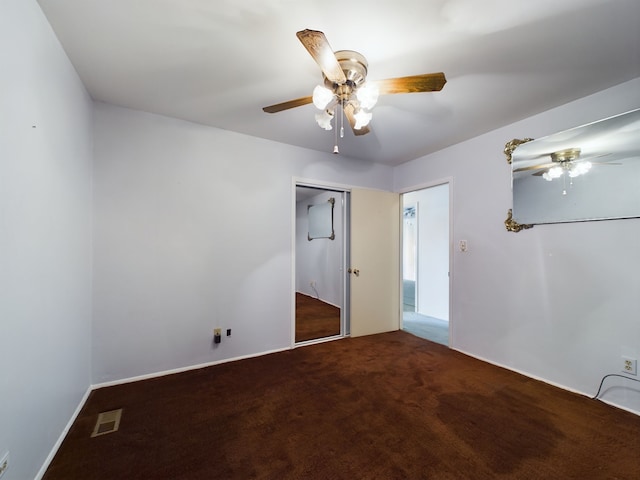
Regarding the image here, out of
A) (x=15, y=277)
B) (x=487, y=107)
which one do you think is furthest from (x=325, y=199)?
(x=15, y=277)

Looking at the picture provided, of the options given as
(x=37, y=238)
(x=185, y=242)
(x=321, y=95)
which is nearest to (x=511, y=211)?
(x=321, y=95)

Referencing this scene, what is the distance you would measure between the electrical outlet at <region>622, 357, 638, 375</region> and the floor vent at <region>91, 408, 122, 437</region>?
3.69 meters

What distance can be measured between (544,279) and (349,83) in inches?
96.8

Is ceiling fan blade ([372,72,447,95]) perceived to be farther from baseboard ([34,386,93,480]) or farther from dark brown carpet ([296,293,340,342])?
dark brown carpet ([296,293,340,342])

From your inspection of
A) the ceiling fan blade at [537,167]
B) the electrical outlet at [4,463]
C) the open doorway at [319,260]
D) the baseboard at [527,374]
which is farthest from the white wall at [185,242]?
the ceiling fan blade at [537,167]

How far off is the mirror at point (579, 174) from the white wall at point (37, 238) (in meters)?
3.63

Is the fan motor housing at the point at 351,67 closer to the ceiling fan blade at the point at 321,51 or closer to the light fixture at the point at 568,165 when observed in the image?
the ceiling fan blade at the point at 321,51

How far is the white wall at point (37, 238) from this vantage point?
3.85 feet

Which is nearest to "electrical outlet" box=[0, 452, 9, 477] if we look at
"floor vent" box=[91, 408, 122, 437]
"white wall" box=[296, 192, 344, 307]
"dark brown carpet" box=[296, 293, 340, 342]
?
"floor vent" box=[91, 408, 122, 437]

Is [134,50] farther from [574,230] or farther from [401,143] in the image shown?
[574,230]

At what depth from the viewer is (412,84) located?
1.46 metres

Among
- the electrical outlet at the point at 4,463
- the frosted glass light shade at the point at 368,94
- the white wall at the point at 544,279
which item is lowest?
the electrical outlet at the point at 4,463

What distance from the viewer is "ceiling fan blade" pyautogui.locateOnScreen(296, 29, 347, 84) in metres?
1.12

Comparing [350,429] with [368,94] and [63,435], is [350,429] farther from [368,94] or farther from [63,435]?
[368,94]
